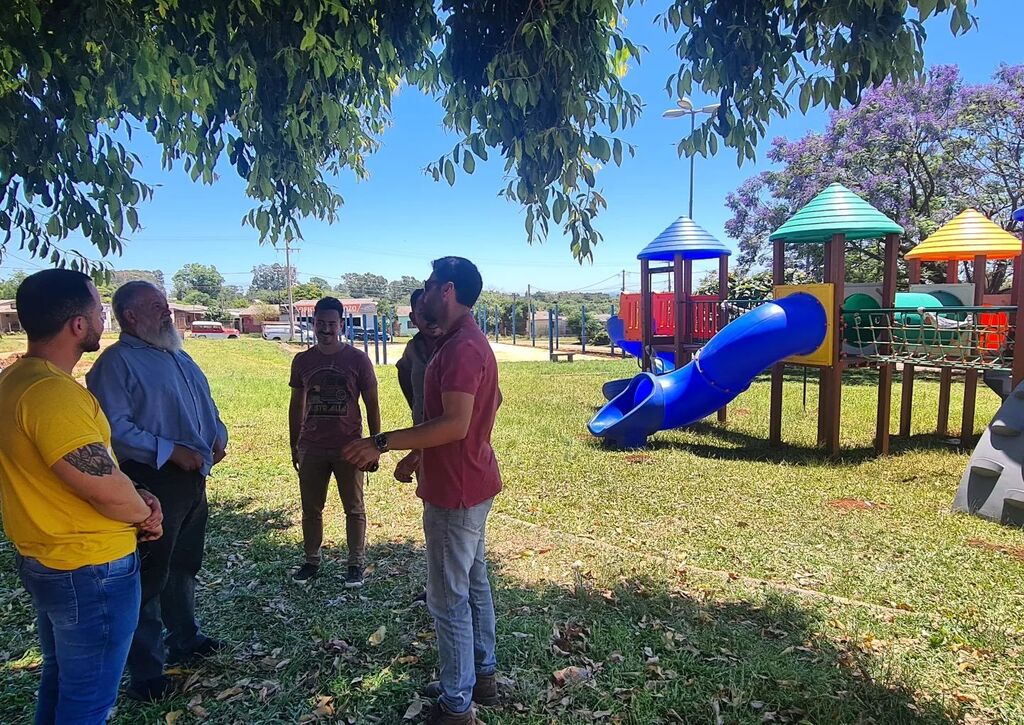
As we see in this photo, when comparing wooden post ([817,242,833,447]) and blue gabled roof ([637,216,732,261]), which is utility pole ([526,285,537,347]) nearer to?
blue gabled roof ([637,216,732,261])

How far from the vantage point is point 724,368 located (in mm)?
8047

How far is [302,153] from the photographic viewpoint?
3578 millimetres

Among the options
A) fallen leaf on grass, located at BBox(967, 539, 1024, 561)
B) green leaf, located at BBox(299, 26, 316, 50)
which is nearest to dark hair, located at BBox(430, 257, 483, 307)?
green leaf, located at BBox(299, 26, 316, 50)

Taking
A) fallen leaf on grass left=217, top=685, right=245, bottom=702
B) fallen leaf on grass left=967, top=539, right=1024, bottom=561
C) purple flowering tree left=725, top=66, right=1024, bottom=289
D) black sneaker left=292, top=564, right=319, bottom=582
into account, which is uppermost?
purple flowering tree left=725, top=66, right=1024, bottom=289

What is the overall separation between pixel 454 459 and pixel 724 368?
6.41 meters

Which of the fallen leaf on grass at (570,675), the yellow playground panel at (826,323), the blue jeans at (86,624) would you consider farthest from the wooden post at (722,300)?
the blue jeans at (86,624)

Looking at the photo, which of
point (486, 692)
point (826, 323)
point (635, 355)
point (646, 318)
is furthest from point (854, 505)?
point (635, 355)

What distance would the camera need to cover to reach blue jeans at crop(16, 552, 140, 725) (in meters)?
1.88

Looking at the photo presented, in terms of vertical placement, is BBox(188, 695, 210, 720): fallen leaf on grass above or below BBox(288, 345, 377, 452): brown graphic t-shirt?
below

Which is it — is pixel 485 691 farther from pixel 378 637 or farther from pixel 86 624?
pixel 86 624

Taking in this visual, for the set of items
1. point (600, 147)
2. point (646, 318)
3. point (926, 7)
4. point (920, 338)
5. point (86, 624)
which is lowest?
point (86, 624)

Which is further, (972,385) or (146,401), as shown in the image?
(972,385)

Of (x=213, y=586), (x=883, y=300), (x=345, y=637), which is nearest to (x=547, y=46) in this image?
(x=345, y=637)

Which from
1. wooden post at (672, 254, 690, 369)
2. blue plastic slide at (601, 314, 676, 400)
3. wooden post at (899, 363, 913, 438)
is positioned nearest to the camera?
wooden post at (899, 363, 913, 438)
